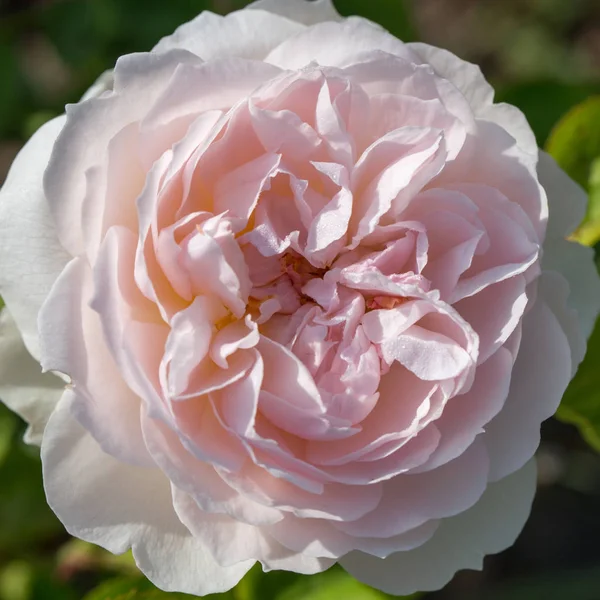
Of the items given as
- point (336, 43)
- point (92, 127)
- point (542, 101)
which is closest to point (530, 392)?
point (336, 43)

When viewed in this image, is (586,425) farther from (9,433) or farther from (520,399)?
(9,433)

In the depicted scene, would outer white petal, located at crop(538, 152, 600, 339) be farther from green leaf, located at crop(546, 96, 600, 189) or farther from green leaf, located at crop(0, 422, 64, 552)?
green leaf, located at crop(0, 422, 64, 552)

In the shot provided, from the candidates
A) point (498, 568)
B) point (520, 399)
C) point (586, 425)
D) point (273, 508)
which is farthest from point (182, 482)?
point (498, 568)

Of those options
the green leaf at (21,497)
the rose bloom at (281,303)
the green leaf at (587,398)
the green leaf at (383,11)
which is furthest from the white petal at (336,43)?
the green leaf at (21,497)

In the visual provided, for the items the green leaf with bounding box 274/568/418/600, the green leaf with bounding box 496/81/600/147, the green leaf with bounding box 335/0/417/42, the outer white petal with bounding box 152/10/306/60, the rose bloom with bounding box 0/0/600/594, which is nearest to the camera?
the rose bloom with bounding box 0/0/600/594

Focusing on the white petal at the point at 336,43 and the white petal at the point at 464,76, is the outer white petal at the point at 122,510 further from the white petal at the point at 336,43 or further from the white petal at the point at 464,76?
the white petal at the point at 464,76

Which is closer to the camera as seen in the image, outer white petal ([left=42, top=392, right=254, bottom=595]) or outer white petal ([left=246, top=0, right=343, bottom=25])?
outer white petal ([left=42, top=392, right=254, bottom=595])

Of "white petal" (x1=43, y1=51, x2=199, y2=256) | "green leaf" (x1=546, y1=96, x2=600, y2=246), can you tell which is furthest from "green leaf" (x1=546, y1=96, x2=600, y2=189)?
"white petal" (x1=43, y1=51, x2=199, y2=256)
